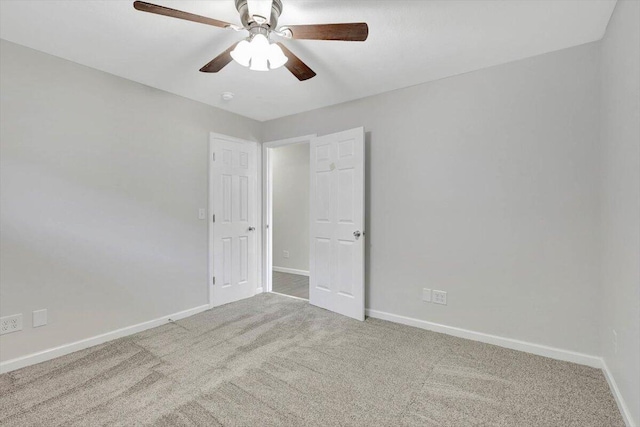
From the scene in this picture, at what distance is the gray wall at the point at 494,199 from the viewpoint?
224cm

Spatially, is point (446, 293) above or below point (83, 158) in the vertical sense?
below

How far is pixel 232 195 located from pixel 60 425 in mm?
2567

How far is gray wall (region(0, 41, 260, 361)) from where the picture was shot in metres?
2.22

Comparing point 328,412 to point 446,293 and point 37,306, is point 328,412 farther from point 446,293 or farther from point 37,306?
point 37,306

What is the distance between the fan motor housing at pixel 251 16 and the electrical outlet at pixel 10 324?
261 centimetres

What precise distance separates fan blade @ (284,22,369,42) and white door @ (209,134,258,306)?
2169 mm

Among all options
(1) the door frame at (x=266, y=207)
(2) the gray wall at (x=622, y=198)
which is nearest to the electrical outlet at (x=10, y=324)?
(1) the door frame at (x=266, y=207)

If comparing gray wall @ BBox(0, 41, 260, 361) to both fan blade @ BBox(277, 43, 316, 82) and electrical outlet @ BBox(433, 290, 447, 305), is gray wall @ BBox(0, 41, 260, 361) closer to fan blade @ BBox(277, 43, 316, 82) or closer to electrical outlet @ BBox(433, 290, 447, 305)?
fan blade @ BBox(277, 43, 316, 82)

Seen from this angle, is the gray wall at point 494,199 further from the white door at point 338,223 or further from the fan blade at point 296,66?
the fan blade at point 296,66

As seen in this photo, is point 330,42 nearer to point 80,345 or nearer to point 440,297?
point 440,297

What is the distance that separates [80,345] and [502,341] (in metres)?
3.52

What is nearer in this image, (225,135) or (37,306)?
(37,306)

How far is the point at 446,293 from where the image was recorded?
280 cm

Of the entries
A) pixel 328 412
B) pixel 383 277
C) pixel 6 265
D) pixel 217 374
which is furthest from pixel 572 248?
pixel 6 265
